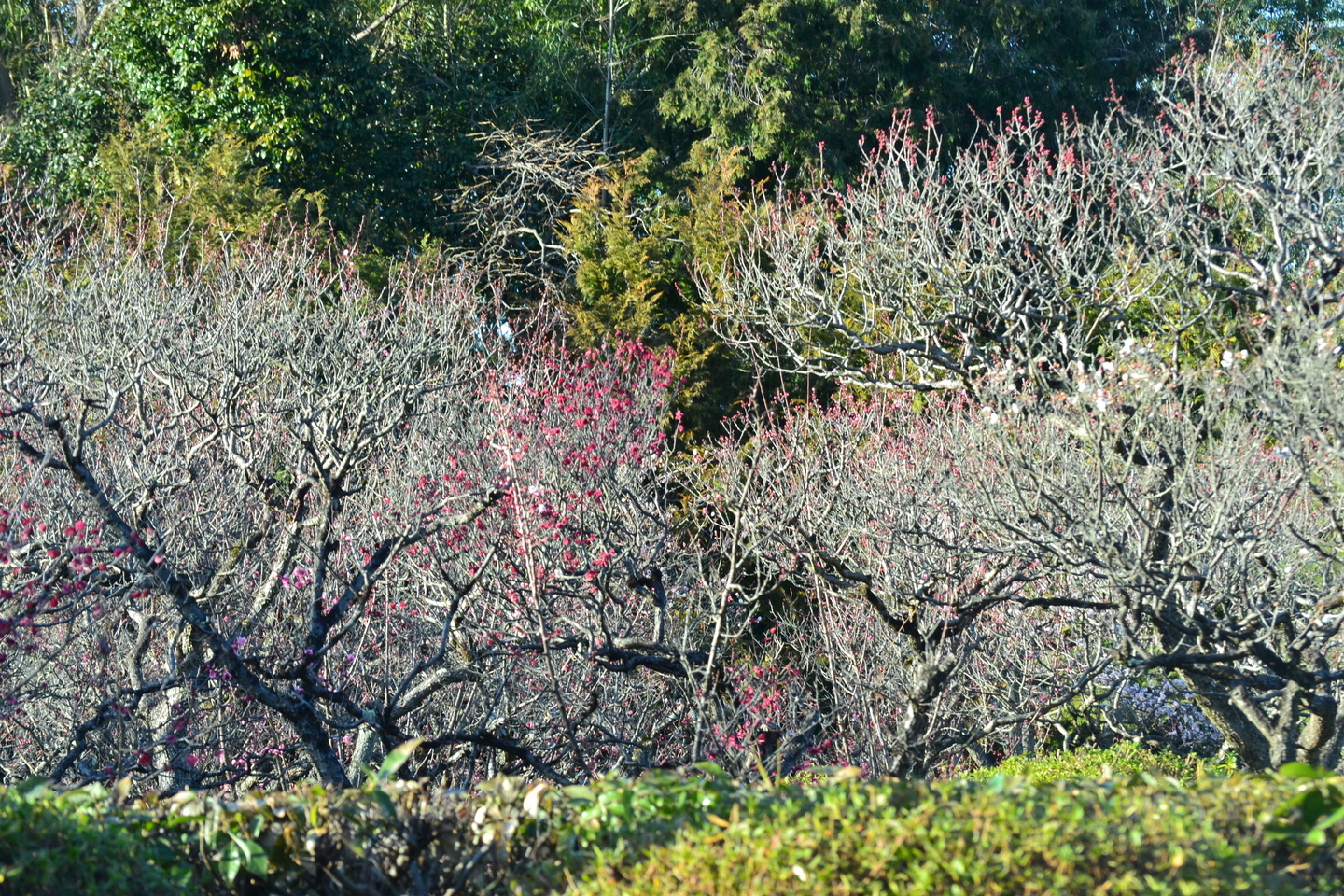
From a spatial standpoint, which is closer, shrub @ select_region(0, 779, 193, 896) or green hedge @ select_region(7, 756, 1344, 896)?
green hedge @ select_region(7, 756, 1344, 896)

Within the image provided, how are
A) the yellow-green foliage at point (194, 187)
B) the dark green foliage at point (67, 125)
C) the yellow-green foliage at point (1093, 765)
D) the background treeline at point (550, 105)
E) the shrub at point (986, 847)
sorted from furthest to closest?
the dark green foliage at point (67, 125) < the background treeline at point (550, 105) < the yellow-green foliage at point (194, 187) < the yellow-green foliage at point (1093, 765) < the shrub at point (986, 847)

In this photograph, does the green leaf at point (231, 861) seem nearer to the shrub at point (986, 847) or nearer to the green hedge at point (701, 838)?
the green hedge at point (701, 838)

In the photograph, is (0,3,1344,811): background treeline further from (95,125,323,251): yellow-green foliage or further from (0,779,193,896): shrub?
(0,779,193,896): shrub

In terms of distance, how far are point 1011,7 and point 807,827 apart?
49.9 feet

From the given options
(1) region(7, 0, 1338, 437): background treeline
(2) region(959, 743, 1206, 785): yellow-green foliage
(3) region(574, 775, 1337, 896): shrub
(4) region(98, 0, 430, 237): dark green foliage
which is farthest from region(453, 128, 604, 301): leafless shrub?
(3) region(574, 775, 1337, 896): shrub

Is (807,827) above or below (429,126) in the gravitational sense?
below

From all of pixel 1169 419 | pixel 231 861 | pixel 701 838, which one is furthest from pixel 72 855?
pixel 1169 419

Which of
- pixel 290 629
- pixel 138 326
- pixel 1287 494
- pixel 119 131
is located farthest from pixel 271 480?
pixel 119 131

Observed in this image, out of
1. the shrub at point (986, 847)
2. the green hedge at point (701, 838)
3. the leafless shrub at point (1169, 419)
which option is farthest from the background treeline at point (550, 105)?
the shrub at point (986, 847)

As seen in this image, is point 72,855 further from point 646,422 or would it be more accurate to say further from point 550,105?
point 550,105

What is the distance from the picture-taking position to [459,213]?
48.9 ft

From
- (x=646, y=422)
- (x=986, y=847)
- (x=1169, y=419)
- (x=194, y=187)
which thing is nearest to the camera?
(x=986, y=847)

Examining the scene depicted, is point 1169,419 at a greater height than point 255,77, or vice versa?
point 255,77

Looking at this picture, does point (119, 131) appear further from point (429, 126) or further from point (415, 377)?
point (415, 377)
